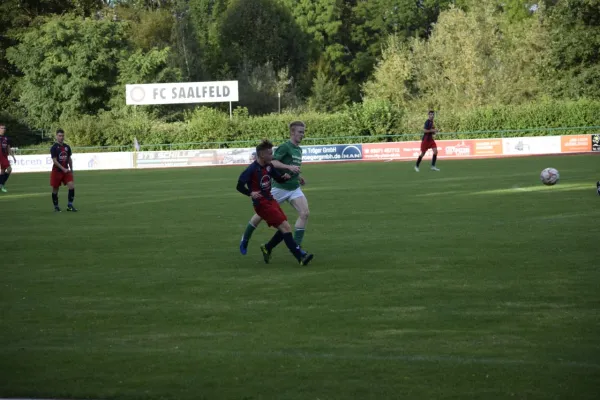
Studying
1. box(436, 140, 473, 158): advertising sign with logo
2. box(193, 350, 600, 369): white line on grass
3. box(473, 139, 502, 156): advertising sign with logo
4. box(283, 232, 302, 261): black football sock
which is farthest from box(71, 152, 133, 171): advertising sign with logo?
box(193, 350, 600, 369): white line on grass

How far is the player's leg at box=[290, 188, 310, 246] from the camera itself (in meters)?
13.0

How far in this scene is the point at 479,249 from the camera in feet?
42.6

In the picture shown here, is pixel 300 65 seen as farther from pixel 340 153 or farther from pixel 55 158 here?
pixel 55 158

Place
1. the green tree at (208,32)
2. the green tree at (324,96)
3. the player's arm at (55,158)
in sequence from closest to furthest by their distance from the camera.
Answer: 1. the player's arm at (55,158)
2. the green tree at (324,96)
3. the green tree at (208,32)

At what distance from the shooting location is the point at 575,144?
4634cm

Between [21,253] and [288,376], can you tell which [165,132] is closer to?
[21,253]

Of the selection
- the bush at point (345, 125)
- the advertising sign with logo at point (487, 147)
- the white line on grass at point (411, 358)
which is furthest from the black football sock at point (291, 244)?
the bush at point (345, 125)

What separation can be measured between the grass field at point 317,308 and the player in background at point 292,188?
40cm

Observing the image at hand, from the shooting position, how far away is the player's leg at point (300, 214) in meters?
13.0

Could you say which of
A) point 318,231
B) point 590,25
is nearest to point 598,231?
point 318,231

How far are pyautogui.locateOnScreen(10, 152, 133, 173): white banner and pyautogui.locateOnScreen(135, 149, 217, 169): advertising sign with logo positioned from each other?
721 millimetres

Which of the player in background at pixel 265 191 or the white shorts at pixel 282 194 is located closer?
the player in background at pixel 265 191

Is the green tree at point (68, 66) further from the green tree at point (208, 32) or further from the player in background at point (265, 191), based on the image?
the player in background at point (265, 191)

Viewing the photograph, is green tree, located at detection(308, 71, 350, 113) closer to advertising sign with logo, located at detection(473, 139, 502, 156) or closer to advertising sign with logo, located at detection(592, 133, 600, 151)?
advertising sign with logo, located at detection(473, 139, 502, 156)
